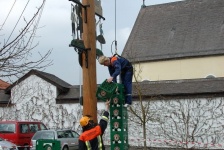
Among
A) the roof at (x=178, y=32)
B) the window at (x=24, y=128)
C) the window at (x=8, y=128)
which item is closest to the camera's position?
the window at (x=8, y=128)

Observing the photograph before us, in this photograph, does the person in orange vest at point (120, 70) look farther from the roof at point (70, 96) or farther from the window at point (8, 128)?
the roof at point (70, 96)

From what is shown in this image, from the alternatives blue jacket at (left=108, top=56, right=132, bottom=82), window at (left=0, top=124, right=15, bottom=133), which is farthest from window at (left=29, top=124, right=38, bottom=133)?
blue jacket at (left=108, top=56, right=132, bottom=82)

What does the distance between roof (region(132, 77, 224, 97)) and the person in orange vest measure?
17678 millimetres

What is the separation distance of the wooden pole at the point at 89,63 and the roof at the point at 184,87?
18.1m

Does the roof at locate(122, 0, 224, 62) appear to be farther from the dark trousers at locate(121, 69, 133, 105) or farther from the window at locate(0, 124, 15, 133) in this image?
the dark trousers at locate(121, 69, 133, 105)

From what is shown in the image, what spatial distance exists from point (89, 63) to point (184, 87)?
19399 millimetres

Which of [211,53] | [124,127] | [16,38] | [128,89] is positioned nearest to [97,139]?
[124,127]

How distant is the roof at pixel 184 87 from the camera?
993 inches

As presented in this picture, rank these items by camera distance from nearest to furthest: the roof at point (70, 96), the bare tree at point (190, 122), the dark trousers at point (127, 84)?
the dark trousers at point (127, 84), the bare tree at point (190, 122), the roof at point (70, 96)

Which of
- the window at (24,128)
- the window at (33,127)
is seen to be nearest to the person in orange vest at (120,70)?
the window at (24,128)

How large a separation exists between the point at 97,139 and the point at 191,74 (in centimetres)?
2805

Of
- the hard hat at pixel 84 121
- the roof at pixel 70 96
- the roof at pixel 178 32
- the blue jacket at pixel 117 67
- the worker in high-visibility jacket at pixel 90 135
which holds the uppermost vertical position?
the roof at pixel 178 32

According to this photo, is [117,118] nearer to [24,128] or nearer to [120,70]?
[120,70]

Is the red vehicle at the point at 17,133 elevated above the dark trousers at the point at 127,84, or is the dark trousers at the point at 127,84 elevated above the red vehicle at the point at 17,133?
the dark trousers at the point at 127,84
